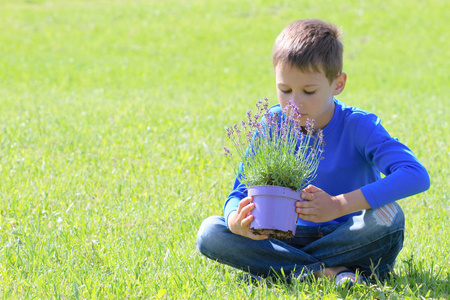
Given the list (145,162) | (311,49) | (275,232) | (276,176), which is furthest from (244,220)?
(145,162)

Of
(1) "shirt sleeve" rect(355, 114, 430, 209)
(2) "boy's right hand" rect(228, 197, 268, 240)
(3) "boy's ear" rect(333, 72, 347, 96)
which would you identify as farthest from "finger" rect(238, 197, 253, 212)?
(3) "boy's ear" rect(333, 72, 347, 96)

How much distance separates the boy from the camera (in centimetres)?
308

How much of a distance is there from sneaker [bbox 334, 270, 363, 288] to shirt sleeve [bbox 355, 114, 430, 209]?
1.44 ft

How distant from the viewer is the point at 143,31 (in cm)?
2028

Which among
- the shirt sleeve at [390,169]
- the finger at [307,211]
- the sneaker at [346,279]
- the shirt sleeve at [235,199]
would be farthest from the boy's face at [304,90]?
the sneaker at [346,279]

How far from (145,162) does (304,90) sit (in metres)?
2.96

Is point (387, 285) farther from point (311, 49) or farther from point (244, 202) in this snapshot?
point (311, 49)

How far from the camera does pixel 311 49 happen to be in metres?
3.35

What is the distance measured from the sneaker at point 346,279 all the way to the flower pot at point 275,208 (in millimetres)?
453

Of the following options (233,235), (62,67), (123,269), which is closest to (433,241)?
(233,235)

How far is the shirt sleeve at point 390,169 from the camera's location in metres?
3.04

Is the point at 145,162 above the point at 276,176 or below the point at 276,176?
below

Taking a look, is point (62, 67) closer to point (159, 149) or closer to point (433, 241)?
point (159, 149)

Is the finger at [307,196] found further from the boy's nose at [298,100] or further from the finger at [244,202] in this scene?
the boy's nose at [298,100]
